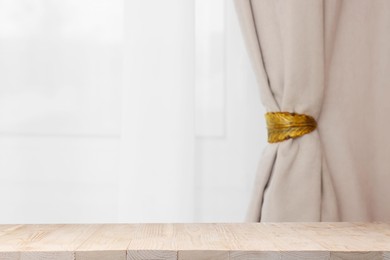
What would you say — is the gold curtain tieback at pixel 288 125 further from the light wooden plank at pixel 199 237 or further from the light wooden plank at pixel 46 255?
the light wooden plank at pixel 46 255

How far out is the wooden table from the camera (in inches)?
33.9

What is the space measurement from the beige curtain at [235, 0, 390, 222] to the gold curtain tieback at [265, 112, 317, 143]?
0.01 m

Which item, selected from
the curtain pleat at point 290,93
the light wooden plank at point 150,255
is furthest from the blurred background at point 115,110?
the light wooden plank at point 150,255

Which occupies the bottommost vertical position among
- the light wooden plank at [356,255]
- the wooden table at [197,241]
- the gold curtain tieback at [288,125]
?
the light wooden plank at [356,255]

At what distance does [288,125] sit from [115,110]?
43 cm

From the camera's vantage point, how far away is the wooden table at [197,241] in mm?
860

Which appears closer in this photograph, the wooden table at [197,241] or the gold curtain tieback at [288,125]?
the wooden table at [197,241]

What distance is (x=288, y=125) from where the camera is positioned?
4.48 ft

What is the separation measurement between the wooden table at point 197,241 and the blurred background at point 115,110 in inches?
12.7

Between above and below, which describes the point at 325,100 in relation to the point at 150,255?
above

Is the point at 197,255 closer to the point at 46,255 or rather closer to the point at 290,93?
the point at 46,255

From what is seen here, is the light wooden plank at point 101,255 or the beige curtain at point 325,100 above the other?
the beige curtain at point 325,100

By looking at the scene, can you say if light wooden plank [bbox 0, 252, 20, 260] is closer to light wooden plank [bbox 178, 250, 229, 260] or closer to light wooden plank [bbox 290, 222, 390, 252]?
light wooden plank [bbox 178, 250, 229, 260]

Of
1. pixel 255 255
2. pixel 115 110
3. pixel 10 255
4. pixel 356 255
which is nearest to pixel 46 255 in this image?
pixel 10 255
